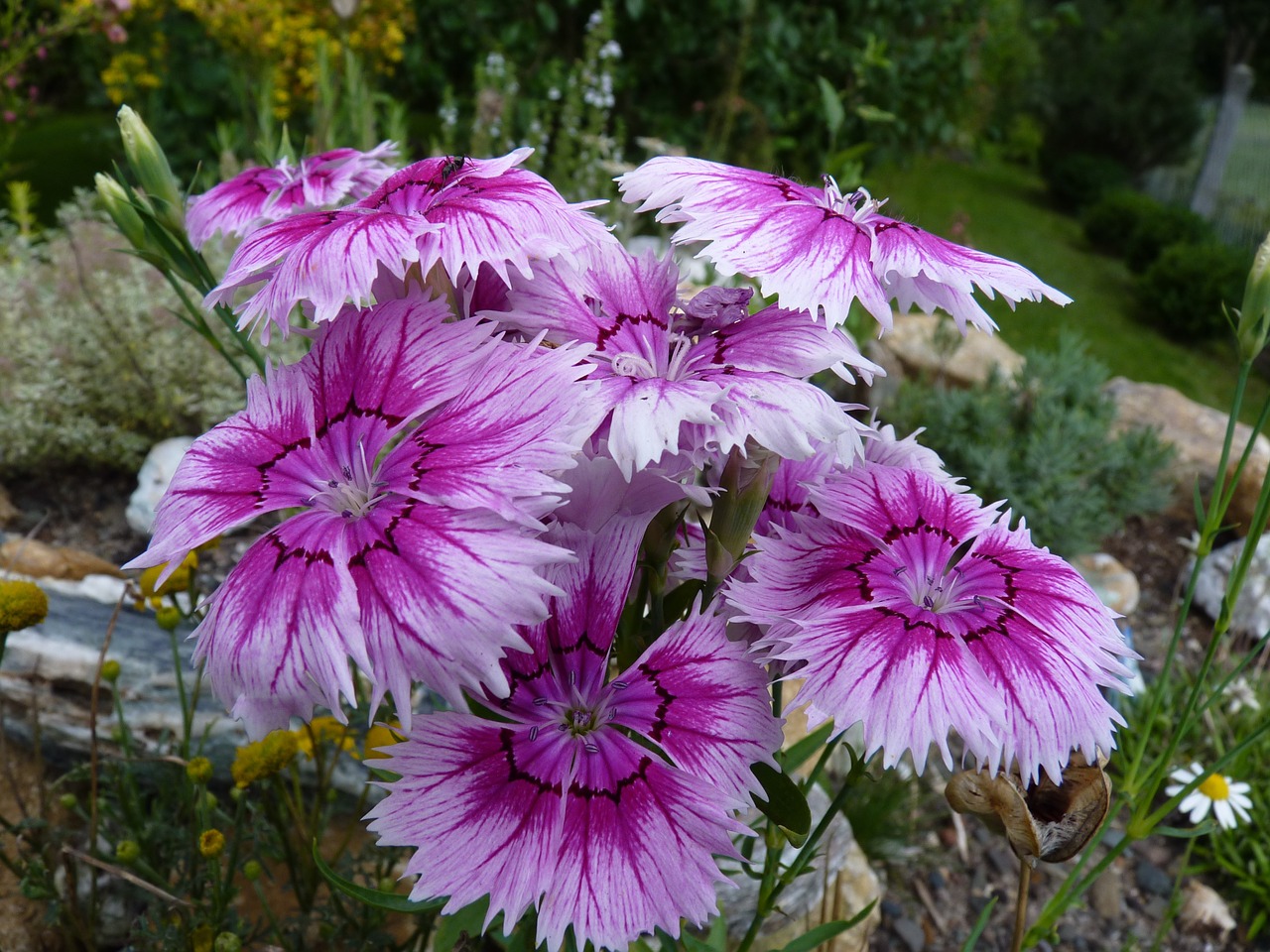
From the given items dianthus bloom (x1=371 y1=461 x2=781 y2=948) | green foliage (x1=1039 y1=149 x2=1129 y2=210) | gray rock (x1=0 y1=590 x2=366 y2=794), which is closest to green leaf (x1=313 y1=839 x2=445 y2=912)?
dianthus bloom (x1=371 y1=461 x2=781 y2=948)

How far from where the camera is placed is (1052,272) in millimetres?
7793

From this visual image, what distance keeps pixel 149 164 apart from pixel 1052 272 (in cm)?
769

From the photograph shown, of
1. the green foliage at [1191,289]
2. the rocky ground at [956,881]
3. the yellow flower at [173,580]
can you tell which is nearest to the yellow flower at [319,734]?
the yellow flower at [173,580]

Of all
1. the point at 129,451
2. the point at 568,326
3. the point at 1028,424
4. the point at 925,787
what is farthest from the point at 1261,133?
the point at 568,326

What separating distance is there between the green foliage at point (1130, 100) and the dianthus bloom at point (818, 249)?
10.5m

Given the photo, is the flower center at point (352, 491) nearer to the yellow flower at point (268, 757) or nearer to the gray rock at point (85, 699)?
the yellow flower at point (268, 757)

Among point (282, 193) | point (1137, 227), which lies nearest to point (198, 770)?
point (282, 193)

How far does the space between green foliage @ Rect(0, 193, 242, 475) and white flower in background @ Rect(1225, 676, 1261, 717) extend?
2.95 m

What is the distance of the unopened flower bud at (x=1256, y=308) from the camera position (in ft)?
3.48

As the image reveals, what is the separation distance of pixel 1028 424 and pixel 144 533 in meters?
2.79

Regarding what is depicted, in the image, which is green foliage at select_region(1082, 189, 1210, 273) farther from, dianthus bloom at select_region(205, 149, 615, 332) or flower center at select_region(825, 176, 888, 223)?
dianthus bloom at select_region(205, 149, 615, 332)

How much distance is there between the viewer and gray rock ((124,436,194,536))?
2623 millimetres

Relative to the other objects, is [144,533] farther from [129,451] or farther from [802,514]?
[802,514]

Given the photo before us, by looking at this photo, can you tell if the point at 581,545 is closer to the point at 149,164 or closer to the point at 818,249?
the point at 818,249
